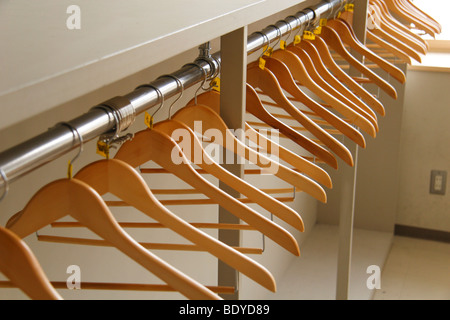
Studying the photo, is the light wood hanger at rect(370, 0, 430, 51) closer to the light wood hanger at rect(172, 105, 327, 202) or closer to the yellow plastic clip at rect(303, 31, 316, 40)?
the yellow plastic clip at rect(303, 31, 316, 40)

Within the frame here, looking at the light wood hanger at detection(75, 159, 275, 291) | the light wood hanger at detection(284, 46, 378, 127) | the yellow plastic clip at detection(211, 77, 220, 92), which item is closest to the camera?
the light wood hanger at detection(75, 159, 275, 291)

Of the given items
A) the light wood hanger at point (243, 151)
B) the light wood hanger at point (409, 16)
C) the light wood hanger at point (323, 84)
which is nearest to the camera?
the light wood hanger at point (243, 151)

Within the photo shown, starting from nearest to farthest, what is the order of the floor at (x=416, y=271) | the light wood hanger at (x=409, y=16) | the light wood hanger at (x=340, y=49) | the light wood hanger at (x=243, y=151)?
the light wood hanger at (x=243, y=151) < the light wood hanger at (x=340, y=49) < the light wood hanger at (x=409, y=16) < the floor at (x=416, y=271)

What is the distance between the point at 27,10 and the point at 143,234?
1.14 m

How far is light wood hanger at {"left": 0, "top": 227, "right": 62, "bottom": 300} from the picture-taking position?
642 mm

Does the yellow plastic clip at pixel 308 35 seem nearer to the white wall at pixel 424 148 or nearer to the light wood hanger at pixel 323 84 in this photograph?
the light wood hanger at pixel 323 84

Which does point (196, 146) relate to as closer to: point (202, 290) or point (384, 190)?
point (202, 290)

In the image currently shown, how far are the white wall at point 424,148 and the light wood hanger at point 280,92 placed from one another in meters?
2.59

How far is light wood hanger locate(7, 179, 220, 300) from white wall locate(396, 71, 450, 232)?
3.32 m

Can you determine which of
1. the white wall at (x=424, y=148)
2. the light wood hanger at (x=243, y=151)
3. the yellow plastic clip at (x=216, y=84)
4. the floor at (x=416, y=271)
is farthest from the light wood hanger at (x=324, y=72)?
the white wall at (x=424, y=148)

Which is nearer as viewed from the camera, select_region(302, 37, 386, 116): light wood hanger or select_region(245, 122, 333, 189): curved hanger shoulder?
Result: select_region(245, 122, 333, 189): curved hanger shoulder

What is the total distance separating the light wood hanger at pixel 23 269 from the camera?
Answer: 642 mm

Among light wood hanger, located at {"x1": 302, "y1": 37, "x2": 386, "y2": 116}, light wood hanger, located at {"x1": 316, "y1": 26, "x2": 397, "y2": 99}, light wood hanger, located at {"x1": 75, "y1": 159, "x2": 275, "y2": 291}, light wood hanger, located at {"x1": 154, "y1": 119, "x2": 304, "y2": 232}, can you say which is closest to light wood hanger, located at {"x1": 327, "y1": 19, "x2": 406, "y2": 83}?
light wood hanger, located at {"x1": 316, "y1": 26, "x2": 397, "y2": 99}

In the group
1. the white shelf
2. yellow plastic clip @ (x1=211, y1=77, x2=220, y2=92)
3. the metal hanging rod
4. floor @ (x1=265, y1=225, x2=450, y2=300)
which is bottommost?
floor @ (x1=265, y1=225, x2=450, y2=300)
